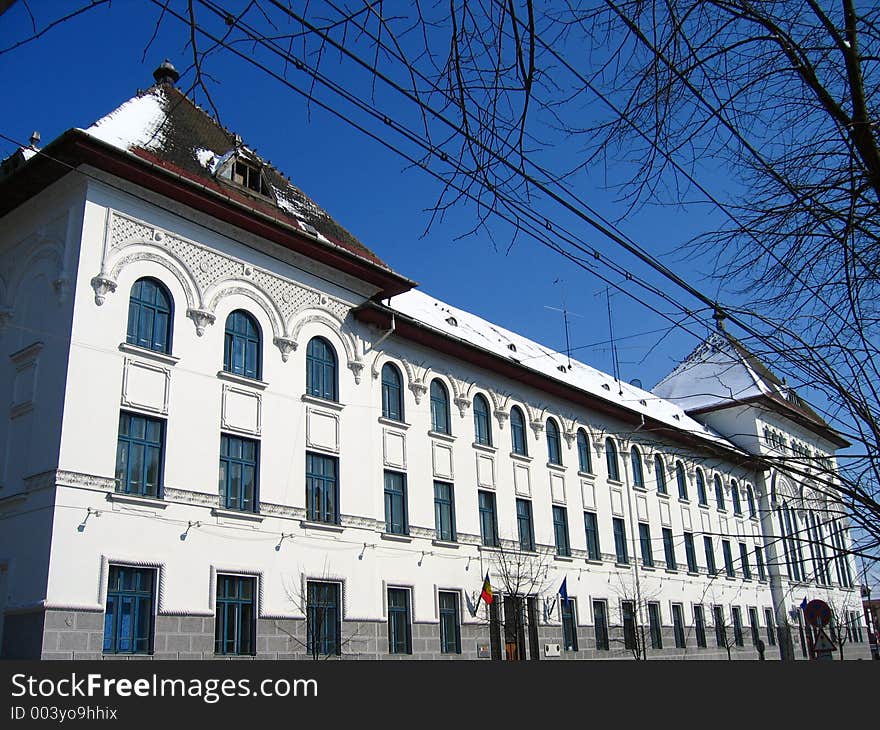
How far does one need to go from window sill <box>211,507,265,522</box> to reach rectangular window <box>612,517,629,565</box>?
57.1 feet

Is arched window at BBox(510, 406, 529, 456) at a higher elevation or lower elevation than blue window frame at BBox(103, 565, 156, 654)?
higher

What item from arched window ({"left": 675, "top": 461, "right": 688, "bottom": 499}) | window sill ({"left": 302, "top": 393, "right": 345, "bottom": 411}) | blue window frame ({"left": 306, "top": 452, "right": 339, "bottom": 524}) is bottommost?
blue window frame ({"left": 306, "top": 452, "right": 339, "bottom": 524})

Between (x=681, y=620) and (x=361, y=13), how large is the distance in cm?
3572

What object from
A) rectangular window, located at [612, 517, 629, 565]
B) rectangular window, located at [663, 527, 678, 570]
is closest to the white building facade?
rectangular window, located at [612, 517, 629, 565]

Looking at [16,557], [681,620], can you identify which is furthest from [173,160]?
[681,620]

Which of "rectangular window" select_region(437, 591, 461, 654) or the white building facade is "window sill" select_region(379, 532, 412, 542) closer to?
the white building facade

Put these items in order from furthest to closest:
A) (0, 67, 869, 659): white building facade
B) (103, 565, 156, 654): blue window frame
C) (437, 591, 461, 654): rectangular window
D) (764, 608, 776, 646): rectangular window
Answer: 1. (764, 608, 776, 646): rectangular window
2. (437, 591, 461, 654): rectangular window
3. (0, 67, 869, 659): white building facade
4. (103, 565, 156, 654): blue window frame

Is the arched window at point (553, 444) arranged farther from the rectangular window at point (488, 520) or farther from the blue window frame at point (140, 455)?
the blue window frame at point (140, 455)

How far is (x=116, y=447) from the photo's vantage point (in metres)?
18.6

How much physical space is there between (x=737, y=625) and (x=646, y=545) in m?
8.97

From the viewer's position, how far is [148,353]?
64.9 ft

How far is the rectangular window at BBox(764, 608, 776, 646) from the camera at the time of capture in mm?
43594

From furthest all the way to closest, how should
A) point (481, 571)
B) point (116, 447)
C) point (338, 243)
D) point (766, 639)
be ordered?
1. point (766, 639)
2. point (481, 571)
3. point (338, 243)
4. point (116, 447)

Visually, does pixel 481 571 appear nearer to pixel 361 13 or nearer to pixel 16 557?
pixel 16 557
